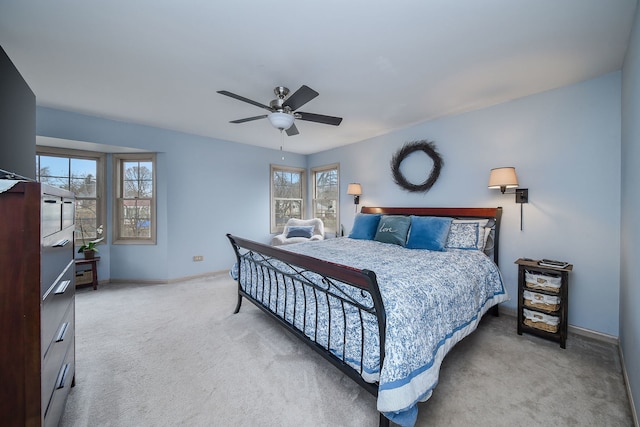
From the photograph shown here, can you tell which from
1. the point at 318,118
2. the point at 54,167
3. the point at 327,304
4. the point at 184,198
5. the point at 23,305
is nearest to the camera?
→ the point at 23,305

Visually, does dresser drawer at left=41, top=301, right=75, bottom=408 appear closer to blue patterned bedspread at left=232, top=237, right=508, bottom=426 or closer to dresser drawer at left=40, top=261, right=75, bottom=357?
dresser drawer at left=40, top=261, right=75, bottom=357

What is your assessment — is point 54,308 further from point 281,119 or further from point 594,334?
point 594,334

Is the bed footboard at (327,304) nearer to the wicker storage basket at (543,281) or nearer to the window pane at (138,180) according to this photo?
the wicker storage basket at (543,281)

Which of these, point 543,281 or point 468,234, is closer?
point 543,281

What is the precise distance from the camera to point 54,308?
1.26m

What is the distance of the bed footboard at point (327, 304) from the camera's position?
55.0 inches

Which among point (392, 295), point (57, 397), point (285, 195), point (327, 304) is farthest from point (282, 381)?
point (285, 195)

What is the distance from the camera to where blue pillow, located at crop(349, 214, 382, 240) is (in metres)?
3.74

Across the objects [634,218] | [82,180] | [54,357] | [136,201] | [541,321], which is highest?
[82,180]

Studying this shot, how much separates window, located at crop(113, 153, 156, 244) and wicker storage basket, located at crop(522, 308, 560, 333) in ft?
16.8

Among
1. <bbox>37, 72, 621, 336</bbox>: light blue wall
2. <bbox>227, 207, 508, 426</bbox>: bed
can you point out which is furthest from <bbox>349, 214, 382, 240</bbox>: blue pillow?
<bbox>37, 72, 621, 336</bbox>: light blue wall

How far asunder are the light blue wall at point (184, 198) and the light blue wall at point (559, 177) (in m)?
3.05

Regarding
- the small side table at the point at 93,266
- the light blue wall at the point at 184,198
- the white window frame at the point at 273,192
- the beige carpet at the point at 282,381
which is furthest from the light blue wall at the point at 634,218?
the small side table at the point at 93,266

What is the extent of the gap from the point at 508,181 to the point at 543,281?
41.3 inches
